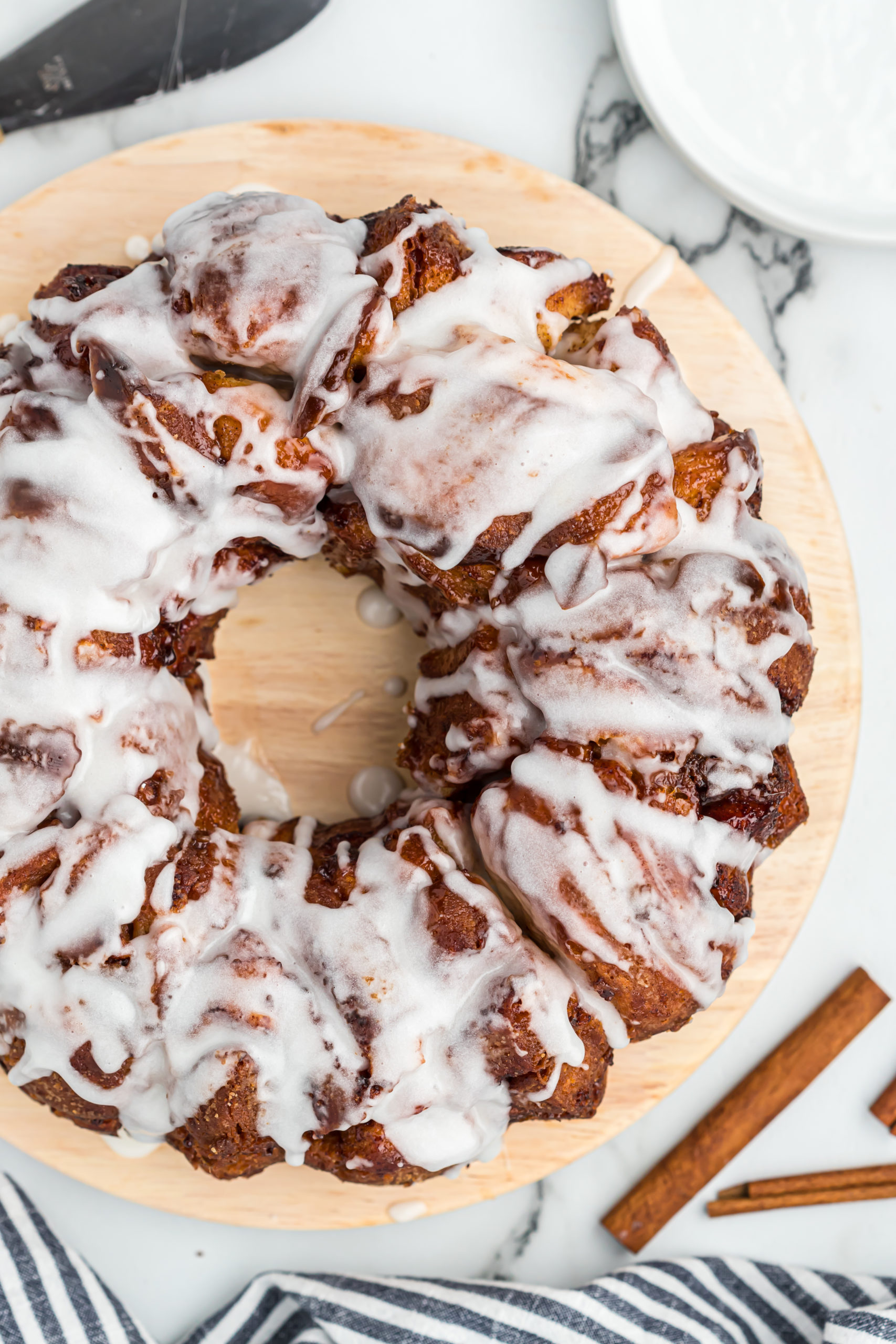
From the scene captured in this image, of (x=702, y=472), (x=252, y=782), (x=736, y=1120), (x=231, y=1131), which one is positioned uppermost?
(x=702, y=472)

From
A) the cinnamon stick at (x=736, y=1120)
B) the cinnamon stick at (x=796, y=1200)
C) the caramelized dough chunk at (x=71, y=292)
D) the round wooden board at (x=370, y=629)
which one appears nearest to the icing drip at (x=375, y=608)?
the round wooden board at (x=370, y=629)

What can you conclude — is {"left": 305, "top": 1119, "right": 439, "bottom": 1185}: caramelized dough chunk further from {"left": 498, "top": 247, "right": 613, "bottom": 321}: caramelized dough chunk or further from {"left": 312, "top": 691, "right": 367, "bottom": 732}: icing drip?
{"left": 498, "top": 247, "right": 613, "bottom": 321}: caramelized dough chunk

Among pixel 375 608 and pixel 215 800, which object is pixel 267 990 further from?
pixel 375 608

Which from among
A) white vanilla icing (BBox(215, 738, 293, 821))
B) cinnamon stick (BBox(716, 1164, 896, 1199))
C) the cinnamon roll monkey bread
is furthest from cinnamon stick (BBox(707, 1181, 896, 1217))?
white vanilla icing (BBox(215, 738, 293, 821))

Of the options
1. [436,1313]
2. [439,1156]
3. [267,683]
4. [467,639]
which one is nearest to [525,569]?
[467,639]

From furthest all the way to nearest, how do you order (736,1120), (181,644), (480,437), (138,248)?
(736,1120) < (138,248) < (181,644) < (480,437)

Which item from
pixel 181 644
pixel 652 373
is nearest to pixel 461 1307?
pixel 181 644
